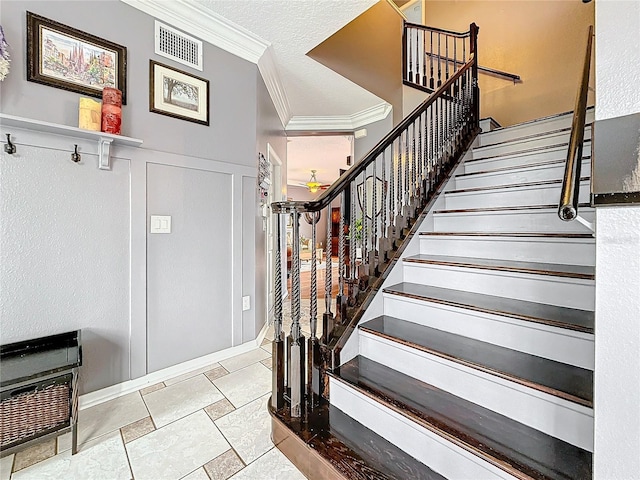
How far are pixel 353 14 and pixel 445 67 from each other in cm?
254

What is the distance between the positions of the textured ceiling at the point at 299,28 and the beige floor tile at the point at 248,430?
275 cm

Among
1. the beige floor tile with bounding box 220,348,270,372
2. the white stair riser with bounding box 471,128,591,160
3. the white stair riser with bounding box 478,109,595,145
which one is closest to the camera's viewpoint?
the beige floor tile with bounding box 220,348,270,372

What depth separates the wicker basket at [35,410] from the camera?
1309mm

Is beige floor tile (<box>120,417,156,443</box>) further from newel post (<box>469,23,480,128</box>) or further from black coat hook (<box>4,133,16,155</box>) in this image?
newel post (<box>469,23,480,128</box>)

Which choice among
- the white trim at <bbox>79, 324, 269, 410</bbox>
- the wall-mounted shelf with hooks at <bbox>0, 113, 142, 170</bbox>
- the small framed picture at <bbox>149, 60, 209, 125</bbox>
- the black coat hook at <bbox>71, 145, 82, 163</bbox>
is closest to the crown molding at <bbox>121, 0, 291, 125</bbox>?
the small framed picture at <bbox>149, 60, 209, 125</bbox>

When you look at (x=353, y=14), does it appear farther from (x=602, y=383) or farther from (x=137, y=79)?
(x=602, y=383)

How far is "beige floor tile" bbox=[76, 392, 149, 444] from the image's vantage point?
161cm

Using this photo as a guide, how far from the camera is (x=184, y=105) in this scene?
2.23m

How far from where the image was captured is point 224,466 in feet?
4.52

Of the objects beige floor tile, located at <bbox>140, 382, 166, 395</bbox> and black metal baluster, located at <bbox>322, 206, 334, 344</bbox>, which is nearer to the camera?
black metal baluster, located at <bbox>322, 206, 334, 344</bbox>

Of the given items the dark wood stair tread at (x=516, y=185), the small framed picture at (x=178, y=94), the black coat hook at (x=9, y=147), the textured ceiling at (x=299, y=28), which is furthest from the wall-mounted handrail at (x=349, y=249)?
the black coat hook at (x=9, y=147)

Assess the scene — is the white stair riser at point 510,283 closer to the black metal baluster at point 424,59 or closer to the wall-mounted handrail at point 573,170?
the wall-mounted handrail at point 573,170

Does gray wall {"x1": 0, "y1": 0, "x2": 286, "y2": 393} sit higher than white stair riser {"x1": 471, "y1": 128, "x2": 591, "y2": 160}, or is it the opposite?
white stair riser {"x1": 471, "y1": 128, "x2": 591, "y2": 160}

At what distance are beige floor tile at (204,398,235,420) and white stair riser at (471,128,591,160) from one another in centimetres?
296
